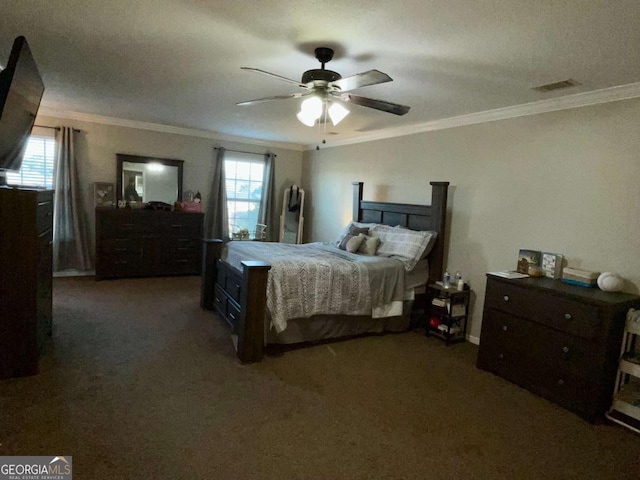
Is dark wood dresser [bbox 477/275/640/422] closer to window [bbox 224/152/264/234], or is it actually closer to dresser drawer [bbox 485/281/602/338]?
dresser drawer [bbox 485/281/602/338]

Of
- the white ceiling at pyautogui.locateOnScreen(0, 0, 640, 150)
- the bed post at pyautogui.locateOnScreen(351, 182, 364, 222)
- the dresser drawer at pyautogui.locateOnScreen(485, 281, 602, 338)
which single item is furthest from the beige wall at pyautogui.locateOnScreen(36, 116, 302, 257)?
the dresser drawer at pyautogui.locateOnScreen(485, 281, 602, 338)

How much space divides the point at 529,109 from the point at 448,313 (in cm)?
205

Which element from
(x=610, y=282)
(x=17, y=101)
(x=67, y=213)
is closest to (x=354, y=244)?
(x=610, y=282)

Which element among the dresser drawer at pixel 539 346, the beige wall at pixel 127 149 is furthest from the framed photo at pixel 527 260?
the beige wall at pixel 127 149

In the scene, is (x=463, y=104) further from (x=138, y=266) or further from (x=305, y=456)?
(x=138, y=266)

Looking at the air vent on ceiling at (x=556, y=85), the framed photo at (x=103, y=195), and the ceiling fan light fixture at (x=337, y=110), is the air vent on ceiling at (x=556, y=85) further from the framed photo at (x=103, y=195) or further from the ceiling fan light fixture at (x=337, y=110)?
the framed photo at (x=103, y=195)

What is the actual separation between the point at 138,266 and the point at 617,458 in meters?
5.57

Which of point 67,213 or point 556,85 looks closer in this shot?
point 556,85

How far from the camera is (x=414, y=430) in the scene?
2.25 metres

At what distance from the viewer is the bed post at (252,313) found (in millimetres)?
2977

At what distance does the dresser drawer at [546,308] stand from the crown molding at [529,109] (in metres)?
1.59

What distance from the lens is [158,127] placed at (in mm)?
5680

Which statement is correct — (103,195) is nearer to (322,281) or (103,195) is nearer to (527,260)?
(322,281)

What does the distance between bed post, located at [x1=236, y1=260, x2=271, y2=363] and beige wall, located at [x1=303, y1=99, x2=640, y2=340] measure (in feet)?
7.31
